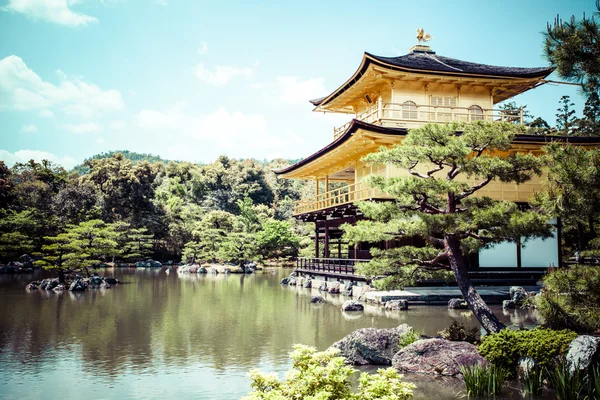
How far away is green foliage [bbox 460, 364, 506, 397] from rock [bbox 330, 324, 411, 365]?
6.54 ft

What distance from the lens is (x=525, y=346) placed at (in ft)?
24.3

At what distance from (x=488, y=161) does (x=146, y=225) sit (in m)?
39.7

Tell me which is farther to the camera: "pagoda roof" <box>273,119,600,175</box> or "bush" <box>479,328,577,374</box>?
"pagoda roof" <box>273,119,600,175</box>

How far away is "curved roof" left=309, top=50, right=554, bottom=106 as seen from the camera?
19.1 m

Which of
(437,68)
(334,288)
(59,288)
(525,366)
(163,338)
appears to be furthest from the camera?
(59,288)

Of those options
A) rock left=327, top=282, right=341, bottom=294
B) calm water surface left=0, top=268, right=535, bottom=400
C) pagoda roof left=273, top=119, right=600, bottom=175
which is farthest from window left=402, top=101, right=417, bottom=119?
calm water surface left=0, top=268, right=535, bottom=400

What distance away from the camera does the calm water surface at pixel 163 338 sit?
7.62m

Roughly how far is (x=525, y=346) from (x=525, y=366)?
283 millimetres

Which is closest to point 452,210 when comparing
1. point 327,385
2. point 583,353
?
point 583,353

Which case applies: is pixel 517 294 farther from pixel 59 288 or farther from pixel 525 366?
pixel 59 288

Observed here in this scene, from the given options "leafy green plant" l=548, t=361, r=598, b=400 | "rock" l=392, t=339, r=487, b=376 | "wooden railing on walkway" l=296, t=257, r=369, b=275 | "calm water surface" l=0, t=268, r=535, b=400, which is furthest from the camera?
"wooden railing on walkway" l=296, t=257, r=369, b=275

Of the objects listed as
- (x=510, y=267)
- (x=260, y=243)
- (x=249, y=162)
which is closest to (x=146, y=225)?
(x=260, y=243)

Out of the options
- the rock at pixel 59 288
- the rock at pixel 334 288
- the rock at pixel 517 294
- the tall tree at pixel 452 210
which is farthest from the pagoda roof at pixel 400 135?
the rock at pixel 59 288

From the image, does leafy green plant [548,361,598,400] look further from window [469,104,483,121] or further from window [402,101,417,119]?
window [469,104,483,121]
